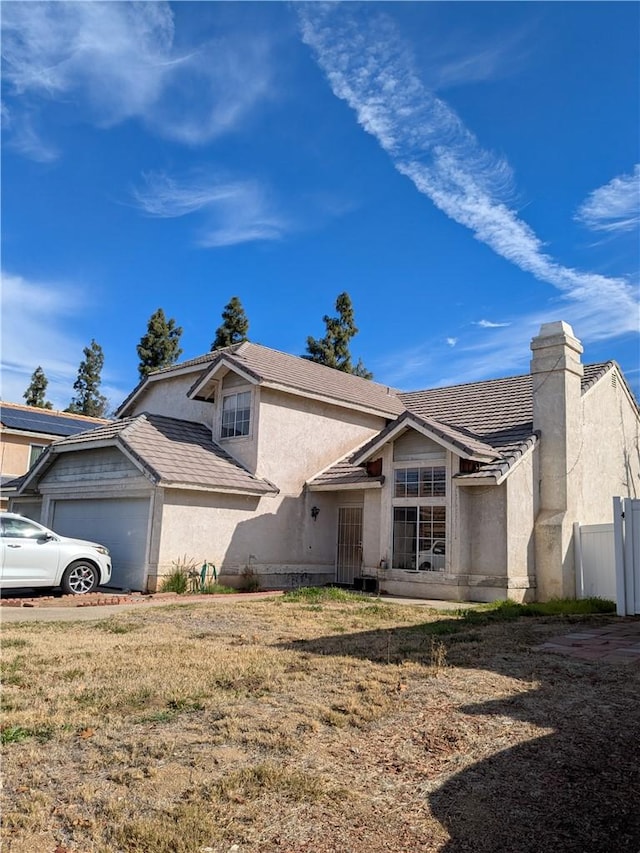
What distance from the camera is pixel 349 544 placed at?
19.9m

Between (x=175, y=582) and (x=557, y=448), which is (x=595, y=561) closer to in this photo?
(x=557, y=448)

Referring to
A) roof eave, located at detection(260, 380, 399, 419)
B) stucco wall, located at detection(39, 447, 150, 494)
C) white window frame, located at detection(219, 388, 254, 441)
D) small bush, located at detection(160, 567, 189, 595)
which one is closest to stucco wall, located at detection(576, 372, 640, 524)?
roof eave, located at detection(260, 380, 399, 419)

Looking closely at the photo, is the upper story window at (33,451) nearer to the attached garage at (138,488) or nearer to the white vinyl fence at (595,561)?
the attached garage at (138,488)

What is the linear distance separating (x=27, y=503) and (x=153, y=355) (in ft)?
68.5

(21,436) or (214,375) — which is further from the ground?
(214,375)

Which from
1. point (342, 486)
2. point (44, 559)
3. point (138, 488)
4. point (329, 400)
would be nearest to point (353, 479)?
point (342, 486)

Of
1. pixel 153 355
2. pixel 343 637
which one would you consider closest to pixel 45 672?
pixel 343 637

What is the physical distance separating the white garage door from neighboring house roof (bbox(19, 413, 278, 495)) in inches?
45.4

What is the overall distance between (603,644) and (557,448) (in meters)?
8.28

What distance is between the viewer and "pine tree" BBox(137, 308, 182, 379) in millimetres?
40831

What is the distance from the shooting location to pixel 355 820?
357cm

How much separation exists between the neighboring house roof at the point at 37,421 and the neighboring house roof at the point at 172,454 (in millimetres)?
10407

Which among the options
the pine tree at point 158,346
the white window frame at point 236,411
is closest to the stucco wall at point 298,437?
the white window frame at point 236,411

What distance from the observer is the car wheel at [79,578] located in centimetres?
1404
